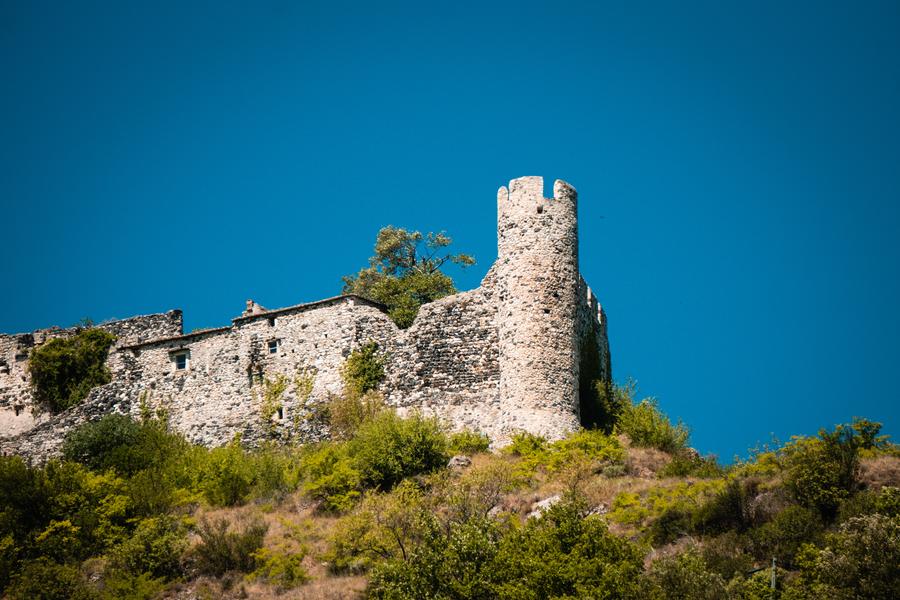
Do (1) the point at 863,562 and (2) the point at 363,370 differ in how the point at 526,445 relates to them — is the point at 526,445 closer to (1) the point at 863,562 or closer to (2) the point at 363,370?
(2) the point at 363,370

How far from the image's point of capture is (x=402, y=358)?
43250 mm

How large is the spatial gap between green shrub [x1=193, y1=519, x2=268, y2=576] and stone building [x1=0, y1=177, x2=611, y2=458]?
832cm

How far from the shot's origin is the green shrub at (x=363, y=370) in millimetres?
43281

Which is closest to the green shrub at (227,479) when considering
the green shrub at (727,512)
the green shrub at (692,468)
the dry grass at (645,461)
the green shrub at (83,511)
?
the green shrub at (83,511)

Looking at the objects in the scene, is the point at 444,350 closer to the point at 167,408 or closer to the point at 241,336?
the point at 241,336

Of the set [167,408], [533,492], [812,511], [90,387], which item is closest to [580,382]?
[533,492]

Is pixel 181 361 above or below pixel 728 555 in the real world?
above

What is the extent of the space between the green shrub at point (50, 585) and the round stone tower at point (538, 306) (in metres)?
13.7

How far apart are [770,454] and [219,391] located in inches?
850

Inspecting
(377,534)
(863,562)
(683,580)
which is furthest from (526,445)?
(863,562)

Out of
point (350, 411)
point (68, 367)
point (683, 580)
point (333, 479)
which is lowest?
point (683, 580)

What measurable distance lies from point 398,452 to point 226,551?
240 inches

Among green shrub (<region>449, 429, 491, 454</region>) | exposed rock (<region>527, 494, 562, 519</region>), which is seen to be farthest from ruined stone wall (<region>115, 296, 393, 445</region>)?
exposed rock (<region>527, 494, 562, 519</region>)

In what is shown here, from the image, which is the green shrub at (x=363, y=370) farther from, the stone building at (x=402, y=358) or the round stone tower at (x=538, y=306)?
the round stone tower at (x=538, y=306)
